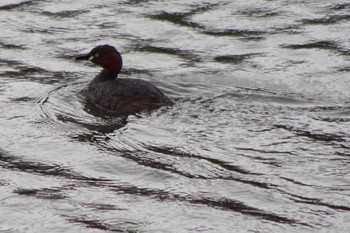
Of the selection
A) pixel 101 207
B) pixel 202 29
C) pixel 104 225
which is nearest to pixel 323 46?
pixel 202 29

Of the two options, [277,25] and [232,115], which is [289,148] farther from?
[277,25]

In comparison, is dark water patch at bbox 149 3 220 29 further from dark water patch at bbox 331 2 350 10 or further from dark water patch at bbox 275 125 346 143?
dark water patch at bbox 275 125 346 143

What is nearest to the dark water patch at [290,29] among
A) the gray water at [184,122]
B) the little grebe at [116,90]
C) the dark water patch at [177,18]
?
the gray water at [184,122]

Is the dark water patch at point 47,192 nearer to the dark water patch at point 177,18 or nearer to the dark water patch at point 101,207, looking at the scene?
the dark water patch at point 101,207

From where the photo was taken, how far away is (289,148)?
11344 mm

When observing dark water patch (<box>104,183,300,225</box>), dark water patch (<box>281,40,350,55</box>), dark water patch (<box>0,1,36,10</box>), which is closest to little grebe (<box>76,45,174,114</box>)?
dark water patch (<box>104,183,300,225</box>)

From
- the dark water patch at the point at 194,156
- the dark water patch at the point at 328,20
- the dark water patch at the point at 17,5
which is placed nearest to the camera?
the dark water patch at the point at 194,156

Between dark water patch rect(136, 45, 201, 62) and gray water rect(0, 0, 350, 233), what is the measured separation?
0.03 meters

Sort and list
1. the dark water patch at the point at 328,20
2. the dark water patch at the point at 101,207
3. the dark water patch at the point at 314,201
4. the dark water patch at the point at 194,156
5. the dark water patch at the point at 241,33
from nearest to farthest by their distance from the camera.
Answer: the dark water patch at the point at 314,201, the dark water patch at the point at 101,207, the dark water patch at the point at 194,156, the dark water patch at the point at 241,33, the dark water patch at the point at 328,20

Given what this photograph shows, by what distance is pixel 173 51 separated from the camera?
15.3 meters

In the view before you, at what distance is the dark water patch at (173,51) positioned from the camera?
15.0 metres

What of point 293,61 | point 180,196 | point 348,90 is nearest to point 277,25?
point 293,61

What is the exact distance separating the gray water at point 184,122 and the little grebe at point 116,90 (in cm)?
20

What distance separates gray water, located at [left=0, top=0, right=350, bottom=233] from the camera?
32.4ft
